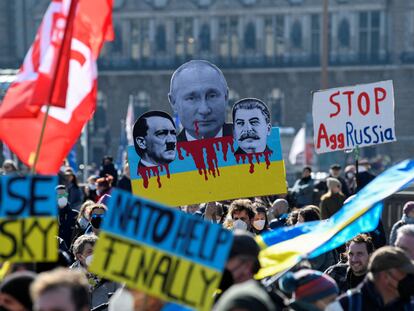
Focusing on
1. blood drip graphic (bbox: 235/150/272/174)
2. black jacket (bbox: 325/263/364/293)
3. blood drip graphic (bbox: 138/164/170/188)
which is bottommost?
black jacket (bbox: 325/263/364/293)

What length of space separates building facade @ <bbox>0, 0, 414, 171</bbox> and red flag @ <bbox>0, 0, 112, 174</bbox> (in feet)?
153

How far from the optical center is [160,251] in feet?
18.0

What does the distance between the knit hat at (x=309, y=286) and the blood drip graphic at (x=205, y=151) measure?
4.11 meters

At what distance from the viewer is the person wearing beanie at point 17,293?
5570mm

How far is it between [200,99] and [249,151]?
2.42ft

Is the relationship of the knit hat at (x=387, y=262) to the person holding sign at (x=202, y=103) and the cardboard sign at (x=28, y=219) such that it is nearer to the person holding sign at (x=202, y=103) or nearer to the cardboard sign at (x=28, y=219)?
the cardboard sign at (x=28, y=219)

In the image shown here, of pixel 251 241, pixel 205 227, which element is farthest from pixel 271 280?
pixel 205 227

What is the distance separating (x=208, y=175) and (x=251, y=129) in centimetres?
69

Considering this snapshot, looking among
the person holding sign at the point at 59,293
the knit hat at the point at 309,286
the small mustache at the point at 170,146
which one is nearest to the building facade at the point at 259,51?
the small mustache at the point at 170,146

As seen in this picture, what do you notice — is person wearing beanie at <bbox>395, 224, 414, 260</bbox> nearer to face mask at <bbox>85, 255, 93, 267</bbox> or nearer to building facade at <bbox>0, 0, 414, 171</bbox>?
face mask at <bbox>85, 255, 93, 267</bbox>

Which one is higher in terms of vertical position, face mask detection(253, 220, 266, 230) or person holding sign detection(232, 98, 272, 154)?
person holding sign detection(232, 98, 272, 154)

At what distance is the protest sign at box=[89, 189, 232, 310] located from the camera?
5.41 meters

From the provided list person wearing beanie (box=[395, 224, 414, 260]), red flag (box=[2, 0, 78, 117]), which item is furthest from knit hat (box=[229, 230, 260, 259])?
person wearing beanie (box=[395, 224, 414, 260])

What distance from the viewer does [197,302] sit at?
5.37 meters
